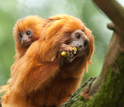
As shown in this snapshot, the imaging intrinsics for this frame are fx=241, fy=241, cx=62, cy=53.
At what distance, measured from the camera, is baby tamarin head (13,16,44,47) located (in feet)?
15.3

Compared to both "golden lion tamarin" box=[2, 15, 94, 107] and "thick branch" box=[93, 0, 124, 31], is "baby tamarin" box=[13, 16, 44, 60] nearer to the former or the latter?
"golden lion tamarin" box=[2, 15, 94, 107]

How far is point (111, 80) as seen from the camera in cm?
255

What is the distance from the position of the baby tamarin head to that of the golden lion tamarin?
0.48 m

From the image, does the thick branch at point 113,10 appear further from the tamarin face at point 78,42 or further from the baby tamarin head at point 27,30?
the baby tamarin head at point 27,30

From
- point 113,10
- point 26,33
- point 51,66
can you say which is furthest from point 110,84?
point 26,33

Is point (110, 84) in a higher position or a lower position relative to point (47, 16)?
lower

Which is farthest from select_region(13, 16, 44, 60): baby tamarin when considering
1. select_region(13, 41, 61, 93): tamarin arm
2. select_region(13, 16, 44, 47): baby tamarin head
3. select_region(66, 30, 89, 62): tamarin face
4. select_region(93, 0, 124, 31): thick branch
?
select_region(93, 0, 124, 31): thick branch

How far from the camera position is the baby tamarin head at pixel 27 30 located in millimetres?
4656

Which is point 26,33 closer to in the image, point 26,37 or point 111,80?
point 26,37

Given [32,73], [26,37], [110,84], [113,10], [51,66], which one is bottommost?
[110,84]

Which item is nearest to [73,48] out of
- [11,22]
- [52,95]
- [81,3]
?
[52,95]

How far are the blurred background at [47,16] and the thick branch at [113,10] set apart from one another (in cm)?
512

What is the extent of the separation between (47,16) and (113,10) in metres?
6.98

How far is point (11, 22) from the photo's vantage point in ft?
29.6
